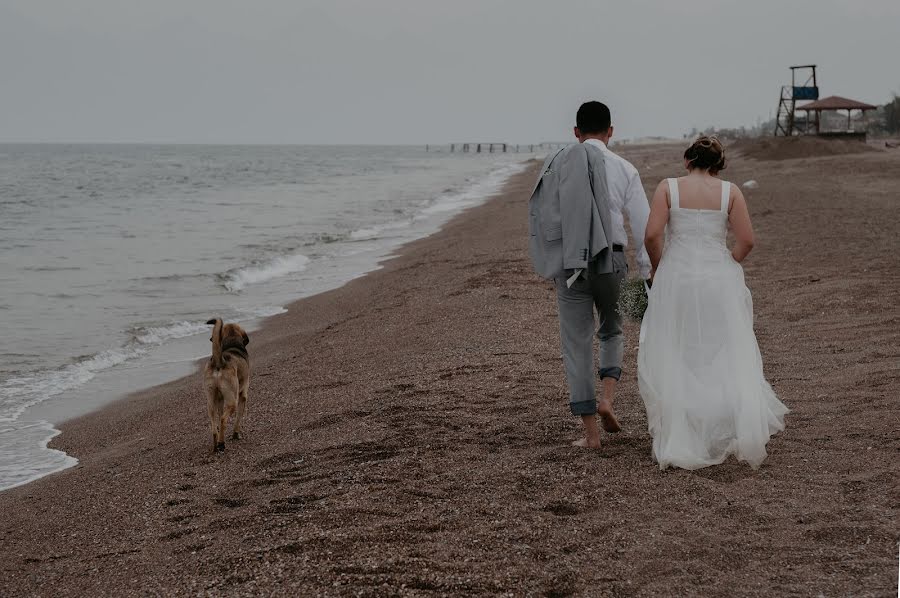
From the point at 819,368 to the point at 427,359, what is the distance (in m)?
3.35

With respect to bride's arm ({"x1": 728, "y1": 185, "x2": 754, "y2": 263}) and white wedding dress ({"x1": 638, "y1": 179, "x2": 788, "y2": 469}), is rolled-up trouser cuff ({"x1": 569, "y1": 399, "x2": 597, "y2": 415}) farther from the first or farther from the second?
bride's arm ({"x1": 728, "y1": 185, "x2": 754, "y2": 263})

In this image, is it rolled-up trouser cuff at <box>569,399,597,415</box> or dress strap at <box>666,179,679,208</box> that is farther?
rolled-up trouser cuff at <box>569,399,597,415</box>

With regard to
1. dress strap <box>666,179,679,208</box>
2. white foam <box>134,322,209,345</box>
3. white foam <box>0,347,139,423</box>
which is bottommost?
white foam <box>0,347,139,423</box>

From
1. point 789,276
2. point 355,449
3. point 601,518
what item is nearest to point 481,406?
point 355,449

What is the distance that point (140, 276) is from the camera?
57.4 feet

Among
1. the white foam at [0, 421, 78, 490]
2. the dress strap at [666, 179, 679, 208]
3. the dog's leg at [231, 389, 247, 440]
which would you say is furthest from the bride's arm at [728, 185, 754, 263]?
the white foam at [0, 421, 78, 490]

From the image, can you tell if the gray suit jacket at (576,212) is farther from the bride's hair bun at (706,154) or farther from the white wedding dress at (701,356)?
the bride's hair bun at (706,154)

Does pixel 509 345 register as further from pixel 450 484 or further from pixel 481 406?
pixel 450 484

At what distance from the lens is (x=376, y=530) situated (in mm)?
4141

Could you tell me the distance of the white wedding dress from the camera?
16.1ft

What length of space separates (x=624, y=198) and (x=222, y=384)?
125 inches

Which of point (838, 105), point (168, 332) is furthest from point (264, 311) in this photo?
point (838, 105)

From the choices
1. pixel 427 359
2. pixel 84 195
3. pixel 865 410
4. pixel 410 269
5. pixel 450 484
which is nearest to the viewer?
pixel 450 484

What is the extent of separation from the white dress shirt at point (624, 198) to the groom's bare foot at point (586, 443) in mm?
1090
